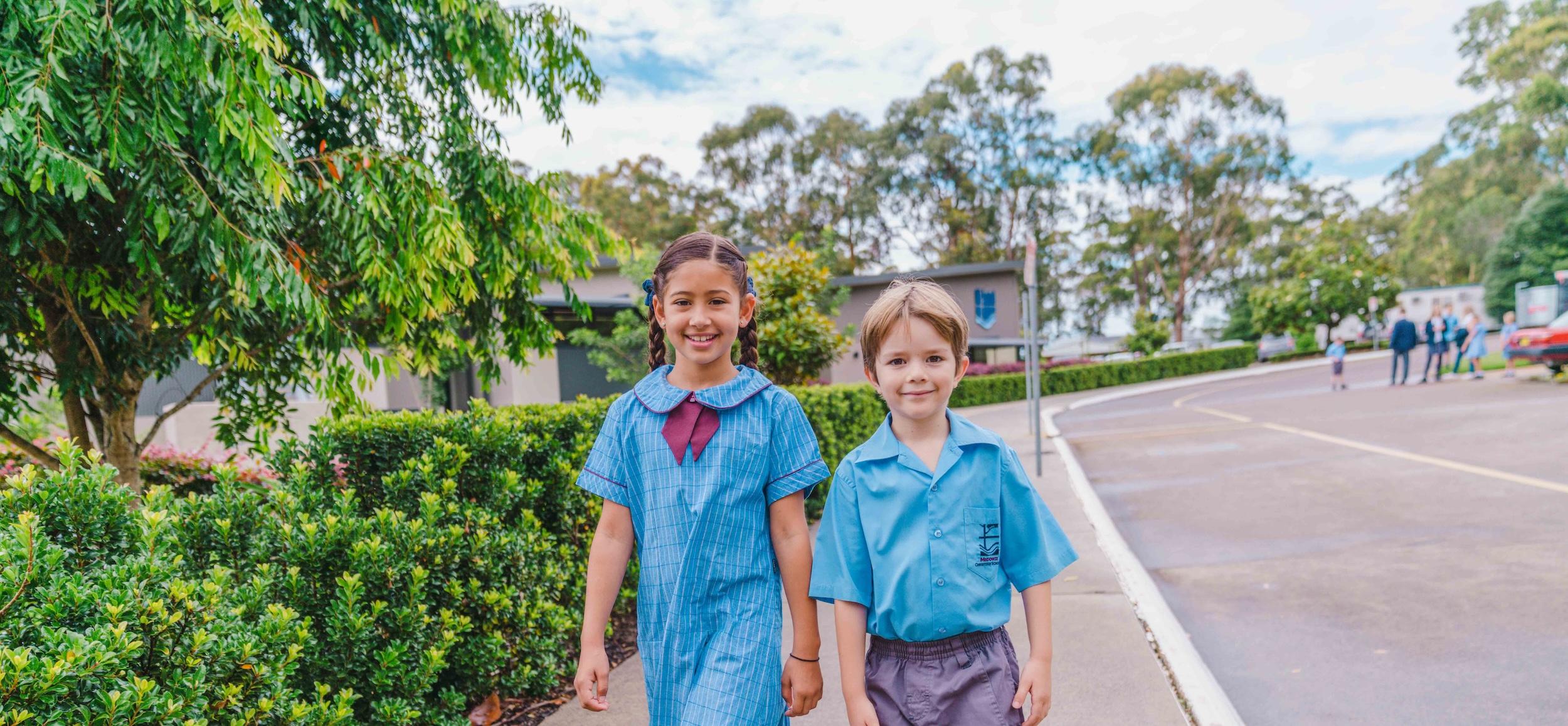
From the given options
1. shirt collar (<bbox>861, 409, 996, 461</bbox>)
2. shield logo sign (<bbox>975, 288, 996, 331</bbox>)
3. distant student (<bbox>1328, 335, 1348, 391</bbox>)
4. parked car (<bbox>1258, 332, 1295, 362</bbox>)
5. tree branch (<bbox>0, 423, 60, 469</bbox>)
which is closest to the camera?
shirt collar (<bbox>861, 409, 996, 461</bbox>)

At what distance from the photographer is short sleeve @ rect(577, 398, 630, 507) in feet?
6.98

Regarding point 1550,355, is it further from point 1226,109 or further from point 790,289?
point 1226,109

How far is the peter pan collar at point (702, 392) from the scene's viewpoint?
6.73ft

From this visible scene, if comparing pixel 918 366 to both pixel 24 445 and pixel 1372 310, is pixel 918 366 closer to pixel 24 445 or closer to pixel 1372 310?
pixel 24 445

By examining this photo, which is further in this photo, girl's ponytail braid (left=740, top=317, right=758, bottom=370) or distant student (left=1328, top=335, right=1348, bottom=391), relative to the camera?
distant student (left=1328, top=335, right=1348, bottom=391)

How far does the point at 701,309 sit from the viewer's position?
203cm

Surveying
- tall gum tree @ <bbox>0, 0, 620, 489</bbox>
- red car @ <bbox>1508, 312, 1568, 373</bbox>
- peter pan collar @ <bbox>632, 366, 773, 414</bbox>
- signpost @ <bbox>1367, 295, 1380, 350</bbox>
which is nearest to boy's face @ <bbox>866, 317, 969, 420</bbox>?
peter pan collar @ <bbox>632, 366, 773, 414</bbox>

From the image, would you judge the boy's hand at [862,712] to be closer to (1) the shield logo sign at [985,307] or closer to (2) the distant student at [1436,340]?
(2) the distant student at [1436,340]

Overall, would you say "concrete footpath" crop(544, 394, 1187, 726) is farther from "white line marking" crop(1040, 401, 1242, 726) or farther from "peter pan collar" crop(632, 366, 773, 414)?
"peter pan collar" crop(632, 366, 773, 414)

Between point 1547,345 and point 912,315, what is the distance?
692 inches

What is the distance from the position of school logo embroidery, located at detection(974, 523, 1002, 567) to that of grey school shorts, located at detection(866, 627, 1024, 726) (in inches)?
6.5

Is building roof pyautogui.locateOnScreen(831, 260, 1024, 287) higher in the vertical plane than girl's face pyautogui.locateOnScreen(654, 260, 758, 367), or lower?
higher

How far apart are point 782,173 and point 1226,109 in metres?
21.8

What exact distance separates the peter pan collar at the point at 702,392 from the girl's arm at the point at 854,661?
54 cm
